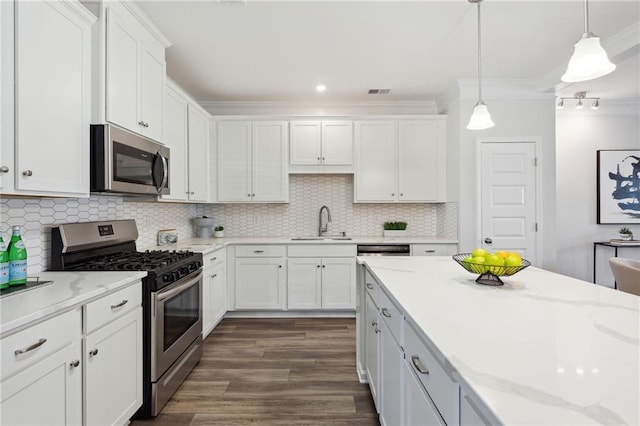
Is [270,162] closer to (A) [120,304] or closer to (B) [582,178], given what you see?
(A) [120,304]

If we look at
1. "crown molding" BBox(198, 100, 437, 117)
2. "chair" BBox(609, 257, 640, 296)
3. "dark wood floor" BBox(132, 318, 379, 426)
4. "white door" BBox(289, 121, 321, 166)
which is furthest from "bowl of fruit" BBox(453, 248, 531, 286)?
"crown molding" BBox(198, 100, 437, 117)

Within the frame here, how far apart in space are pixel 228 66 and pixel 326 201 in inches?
80.3

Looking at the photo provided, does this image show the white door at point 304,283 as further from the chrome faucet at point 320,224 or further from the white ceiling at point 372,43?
the white ceiling at point 372,43

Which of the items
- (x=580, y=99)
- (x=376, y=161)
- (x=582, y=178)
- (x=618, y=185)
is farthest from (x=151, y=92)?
(x=618, y=185)

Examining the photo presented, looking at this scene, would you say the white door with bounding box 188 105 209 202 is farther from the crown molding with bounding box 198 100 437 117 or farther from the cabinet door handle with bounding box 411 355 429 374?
the cabinet door handle with bounding box 411 355 429 374

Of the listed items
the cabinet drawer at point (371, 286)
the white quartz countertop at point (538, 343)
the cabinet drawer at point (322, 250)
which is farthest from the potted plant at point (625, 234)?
the cabinet drawer at point (371, 286)

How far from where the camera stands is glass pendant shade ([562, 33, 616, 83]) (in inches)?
57.7

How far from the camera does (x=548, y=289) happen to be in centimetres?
154

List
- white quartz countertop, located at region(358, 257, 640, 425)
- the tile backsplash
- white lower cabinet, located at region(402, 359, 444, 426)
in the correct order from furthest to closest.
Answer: the tile backsplash < white lower cabinet, located at region(402, 359, 444, 426) < white quartz countertop, located at region(358, 257, 640, 425)

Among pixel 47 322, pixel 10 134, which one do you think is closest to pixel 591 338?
pixel 47 322

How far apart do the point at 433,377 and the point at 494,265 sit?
2.49ft

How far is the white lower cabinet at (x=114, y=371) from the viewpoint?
A: 5.10ft

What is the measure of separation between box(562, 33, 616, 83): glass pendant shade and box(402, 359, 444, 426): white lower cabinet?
1.49 meters

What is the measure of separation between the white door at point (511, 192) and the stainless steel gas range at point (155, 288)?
3.14 m
